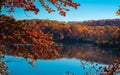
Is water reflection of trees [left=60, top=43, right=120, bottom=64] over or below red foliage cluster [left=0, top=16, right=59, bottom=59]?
below

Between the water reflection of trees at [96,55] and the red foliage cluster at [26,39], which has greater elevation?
the red foliage cluster at [26,39]

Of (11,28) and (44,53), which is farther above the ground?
(11,28)

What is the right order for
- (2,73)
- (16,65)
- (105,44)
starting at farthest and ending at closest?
(105,44) < (16,65) < (2,73)

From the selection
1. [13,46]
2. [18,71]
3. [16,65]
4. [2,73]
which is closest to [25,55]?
[13,46]

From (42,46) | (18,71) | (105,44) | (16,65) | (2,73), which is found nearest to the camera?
(42,46)

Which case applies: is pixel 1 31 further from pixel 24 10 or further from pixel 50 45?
pixel 50 45

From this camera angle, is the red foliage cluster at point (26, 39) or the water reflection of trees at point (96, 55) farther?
the water reflection of trees at point (96, 55)

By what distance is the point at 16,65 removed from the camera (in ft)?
176

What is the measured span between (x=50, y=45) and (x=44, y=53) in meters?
0.29

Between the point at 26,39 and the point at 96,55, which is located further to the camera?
the point at 96,55

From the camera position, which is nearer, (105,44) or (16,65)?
(16,65)

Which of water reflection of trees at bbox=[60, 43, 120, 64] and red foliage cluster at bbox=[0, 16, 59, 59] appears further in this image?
water reflection of trees at bbox=[60, 43, 120, 64]

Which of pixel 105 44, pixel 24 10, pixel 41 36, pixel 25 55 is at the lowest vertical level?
pixel 105 44

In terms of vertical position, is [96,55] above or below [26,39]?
below
